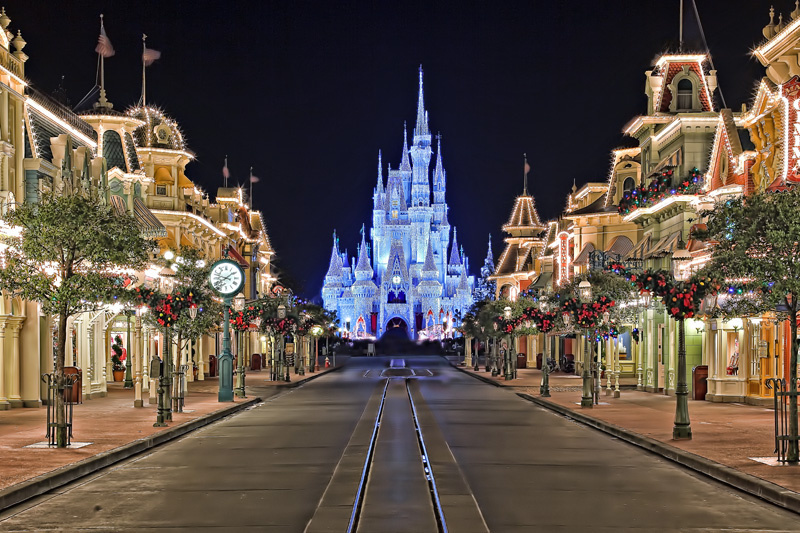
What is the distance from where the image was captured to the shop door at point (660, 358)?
41.1m

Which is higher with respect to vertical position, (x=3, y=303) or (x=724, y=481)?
(x=3, y=303)

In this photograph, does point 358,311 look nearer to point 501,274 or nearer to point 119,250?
point 501,274

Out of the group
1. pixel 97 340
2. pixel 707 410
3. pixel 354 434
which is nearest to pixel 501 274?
pixel 97 340

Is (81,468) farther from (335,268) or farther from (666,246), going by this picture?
(335,268)

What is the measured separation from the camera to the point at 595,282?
4091 centimetres

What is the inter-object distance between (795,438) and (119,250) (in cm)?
1220

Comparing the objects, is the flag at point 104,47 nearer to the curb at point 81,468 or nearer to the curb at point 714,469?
the curb at point 81,468

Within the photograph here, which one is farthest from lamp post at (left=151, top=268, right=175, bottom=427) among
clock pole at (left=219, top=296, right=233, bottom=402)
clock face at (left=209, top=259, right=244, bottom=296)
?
clock face at (left=209, top=259, right=244, bottom=296)

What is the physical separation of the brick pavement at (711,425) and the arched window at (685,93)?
442 inches

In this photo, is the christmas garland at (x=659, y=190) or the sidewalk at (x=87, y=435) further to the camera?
the christmas garland at (x=659, y=190)

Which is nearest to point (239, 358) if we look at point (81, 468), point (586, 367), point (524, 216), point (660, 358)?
point (586, 367)

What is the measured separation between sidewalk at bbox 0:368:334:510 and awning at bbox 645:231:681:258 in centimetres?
1534

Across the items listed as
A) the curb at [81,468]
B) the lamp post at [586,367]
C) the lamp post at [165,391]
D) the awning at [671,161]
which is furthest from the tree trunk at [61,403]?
the awning at [671,161]

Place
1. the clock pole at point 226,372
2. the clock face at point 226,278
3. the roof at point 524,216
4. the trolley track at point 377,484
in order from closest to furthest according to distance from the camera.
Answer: the trolley track at point 377,484
the clock pole at point 226,372
the clock face at point 226,278
the roof at point 524,216
